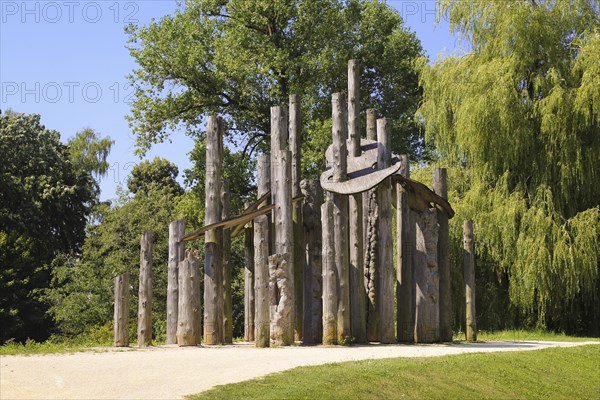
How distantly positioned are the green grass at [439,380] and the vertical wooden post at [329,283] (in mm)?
3201

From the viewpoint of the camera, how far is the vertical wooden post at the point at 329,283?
18781mm

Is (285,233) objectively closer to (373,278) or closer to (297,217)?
(297,217)

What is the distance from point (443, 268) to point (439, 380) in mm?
6868

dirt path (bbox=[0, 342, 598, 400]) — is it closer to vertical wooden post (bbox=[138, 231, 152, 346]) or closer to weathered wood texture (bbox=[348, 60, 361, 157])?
vertical wooden post (bbox=[138, 231, 152, 346])

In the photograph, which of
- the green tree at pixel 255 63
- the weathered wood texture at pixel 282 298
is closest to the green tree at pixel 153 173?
the green tree at pixel 255 63

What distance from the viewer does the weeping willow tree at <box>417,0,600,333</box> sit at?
25.3m

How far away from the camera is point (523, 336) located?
79.2 ft

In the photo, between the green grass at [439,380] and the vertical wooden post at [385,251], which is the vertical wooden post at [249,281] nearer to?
the vertical wooden post at [385,251]

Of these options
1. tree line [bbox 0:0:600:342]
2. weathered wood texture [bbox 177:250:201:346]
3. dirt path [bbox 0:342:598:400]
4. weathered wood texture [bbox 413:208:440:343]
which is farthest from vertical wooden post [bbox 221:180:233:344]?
tree line [bbox 0:0:600:342]

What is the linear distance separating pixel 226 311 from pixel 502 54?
12380 mm

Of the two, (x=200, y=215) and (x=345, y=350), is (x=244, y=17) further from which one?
(x=345, y=350)

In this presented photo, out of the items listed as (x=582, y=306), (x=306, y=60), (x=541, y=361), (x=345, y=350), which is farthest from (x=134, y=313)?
(x=541, y=361)

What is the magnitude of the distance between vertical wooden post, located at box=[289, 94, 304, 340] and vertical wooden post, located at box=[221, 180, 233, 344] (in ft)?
4.96

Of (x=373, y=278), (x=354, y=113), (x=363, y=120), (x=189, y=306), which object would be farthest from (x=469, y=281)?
(x=363, y=120)
